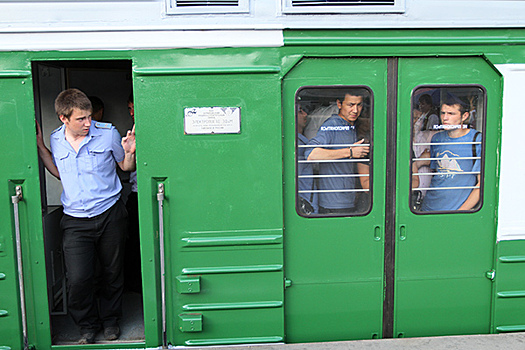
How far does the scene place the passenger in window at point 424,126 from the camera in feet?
10.1

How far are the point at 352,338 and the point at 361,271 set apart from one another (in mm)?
467

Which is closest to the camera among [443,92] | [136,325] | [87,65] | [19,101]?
[19,101]

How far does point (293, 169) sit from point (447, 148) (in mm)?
1042

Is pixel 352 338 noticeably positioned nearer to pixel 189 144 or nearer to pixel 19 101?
pixel 189 144

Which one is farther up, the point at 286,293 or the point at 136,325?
the point at 286,293

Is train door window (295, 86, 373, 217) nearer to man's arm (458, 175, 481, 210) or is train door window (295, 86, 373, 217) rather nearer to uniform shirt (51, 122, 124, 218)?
man's arm (458, 175, 481, 210)

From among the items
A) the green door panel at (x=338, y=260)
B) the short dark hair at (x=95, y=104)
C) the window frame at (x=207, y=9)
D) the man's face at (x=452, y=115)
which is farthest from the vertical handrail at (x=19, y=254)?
the man's face at (x=452, y=115)

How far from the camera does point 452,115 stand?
121 inches

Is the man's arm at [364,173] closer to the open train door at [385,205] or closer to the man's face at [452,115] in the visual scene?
the open train door at [385,205]

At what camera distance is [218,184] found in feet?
9.79

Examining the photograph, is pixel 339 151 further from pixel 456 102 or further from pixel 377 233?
pixel 456 102

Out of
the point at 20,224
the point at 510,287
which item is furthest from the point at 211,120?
the point at 510,287

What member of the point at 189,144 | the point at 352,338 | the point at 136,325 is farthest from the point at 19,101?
the point at 352,338

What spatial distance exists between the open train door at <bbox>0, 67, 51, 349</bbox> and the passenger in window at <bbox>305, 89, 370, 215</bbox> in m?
1.75
